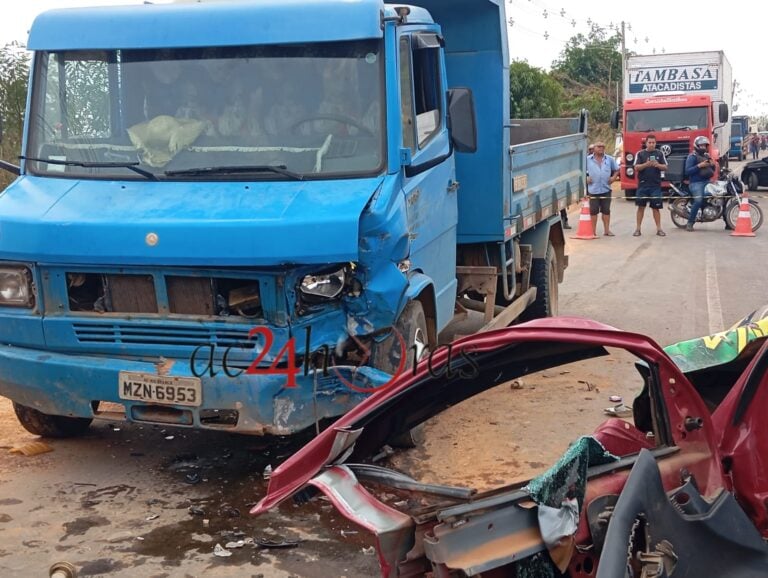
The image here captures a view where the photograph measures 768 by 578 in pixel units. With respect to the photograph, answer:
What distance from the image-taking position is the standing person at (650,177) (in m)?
17.0

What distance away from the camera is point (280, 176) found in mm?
4949

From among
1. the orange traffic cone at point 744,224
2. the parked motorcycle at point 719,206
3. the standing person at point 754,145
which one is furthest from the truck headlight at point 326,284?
the standing person at point 754,145

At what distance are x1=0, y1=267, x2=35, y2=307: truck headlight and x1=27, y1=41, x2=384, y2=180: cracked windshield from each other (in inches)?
28.2

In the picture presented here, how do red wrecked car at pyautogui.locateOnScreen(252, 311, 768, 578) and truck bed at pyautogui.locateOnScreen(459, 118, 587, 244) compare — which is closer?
red wrecked car at pyautogui.locateOnScreen(252, 311, 768, 578)

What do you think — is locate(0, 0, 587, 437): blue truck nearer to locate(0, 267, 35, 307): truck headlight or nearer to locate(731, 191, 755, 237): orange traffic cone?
locate(0, 267, 35, 307): truck headlight

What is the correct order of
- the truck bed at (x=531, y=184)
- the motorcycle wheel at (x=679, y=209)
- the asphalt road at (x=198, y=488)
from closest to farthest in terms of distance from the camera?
1. the asphalt road at (x=198, y=488)
2. the truck bed at (x=531, y=184)
3. the motorcycle wheel at (x=679, y=209)

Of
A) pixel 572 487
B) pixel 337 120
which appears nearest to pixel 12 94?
pixel 337 120

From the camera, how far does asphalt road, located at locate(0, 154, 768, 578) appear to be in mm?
4137

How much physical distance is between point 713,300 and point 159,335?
24.6ft

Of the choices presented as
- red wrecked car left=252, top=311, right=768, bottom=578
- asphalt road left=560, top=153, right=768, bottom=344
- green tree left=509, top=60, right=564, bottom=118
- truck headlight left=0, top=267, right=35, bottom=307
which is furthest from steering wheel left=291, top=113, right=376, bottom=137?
green tree left=509, top=60, right=564, bottom=118

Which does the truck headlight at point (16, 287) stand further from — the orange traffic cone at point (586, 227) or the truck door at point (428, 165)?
the orange traffic cone at point (586, 227)

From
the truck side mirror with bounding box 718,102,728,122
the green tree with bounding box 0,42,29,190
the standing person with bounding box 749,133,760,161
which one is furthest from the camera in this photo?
the standing person with bounding box 749,133,760,161

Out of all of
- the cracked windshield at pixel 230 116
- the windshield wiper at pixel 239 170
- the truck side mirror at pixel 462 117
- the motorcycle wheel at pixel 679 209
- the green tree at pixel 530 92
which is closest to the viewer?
the windshield wiper at pixel 239 170

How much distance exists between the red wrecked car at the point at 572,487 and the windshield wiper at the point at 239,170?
2214mm
